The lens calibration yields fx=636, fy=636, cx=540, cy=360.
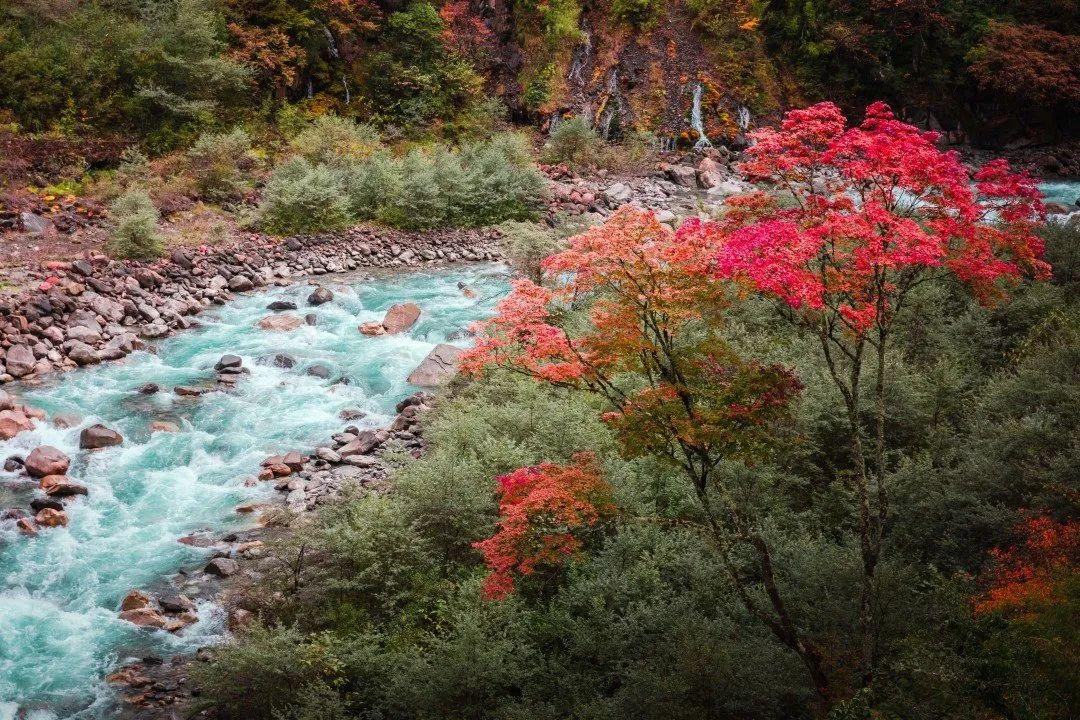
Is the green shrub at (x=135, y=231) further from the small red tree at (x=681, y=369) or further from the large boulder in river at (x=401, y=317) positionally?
the small red tree at (x=681, y=369)

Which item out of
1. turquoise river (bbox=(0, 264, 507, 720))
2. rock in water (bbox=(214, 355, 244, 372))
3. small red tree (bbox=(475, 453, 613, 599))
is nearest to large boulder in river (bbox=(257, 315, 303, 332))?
turquoise river (bbox=(0, 264, 507, 720))

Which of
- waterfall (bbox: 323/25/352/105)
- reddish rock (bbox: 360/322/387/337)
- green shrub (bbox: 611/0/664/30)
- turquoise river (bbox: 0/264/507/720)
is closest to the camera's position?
turquoise river (bbox: 0/264/507/720)

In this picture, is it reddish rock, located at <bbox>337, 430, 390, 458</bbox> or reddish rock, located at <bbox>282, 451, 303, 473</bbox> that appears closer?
reddish rock, located at <bbox>282, 451, 303, 473</bbox>

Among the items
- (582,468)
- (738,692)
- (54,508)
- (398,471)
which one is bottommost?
(54,508)

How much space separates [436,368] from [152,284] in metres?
6.18

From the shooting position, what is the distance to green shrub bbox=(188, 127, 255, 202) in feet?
51.5

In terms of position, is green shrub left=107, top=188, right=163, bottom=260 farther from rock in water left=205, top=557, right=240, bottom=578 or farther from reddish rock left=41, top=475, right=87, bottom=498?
rock in water left=205, top=557, right=240, bottom=578

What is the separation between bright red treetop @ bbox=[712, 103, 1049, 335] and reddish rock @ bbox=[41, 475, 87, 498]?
25.3 ft

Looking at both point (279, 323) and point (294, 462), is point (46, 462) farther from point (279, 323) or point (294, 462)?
point (279, 323)

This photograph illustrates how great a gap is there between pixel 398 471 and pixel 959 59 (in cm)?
2602

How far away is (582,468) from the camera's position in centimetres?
538

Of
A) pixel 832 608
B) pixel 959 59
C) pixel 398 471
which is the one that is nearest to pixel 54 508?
pixel 398 471

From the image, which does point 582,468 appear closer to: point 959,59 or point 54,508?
point 54,508

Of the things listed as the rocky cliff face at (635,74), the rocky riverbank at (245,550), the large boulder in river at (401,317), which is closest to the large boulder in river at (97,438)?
the rocky riverbank at (245,550)
